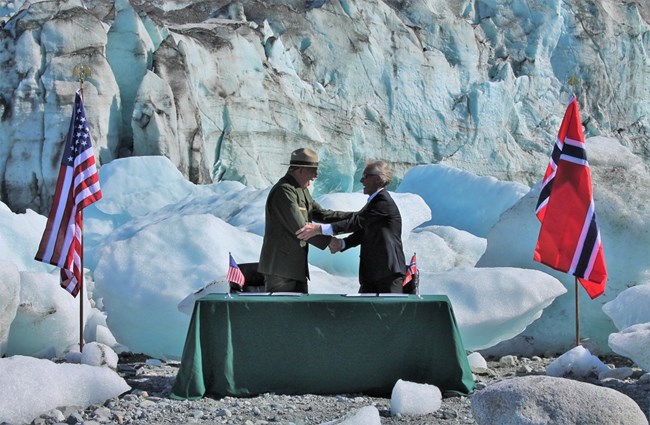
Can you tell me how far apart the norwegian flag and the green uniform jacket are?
1.90m

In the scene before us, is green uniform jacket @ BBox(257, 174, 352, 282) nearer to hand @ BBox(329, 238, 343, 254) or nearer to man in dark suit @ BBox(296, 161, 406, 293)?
hand @ BBox(329, 238, 343, 254)

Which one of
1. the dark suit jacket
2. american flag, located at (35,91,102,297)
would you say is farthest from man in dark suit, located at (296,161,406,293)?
american flag, located at (35,91,102,297)

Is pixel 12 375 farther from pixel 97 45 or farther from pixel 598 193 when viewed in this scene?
pixel 97 45

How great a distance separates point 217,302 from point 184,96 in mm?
15236

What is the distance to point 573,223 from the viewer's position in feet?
19.8

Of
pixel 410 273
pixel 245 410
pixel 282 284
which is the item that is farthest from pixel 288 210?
pixel 245 410

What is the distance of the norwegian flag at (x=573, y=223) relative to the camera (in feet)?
19.4

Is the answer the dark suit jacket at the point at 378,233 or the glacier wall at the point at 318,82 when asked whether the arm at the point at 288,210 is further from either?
the glacier wall at the point at 318,82

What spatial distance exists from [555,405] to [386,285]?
1741 millimetres

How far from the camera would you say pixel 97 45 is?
18766 millimetres

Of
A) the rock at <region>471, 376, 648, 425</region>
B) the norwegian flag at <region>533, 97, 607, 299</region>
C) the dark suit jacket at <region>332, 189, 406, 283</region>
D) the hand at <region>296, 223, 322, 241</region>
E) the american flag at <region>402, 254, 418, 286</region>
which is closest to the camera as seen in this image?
the rock at <region>471, 376, 648, 425</region>

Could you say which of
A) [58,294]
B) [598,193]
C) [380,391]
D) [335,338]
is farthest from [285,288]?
[598,193]

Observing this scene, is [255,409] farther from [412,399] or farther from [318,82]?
[318,82]

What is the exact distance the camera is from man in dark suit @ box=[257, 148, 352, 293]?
493 cm
